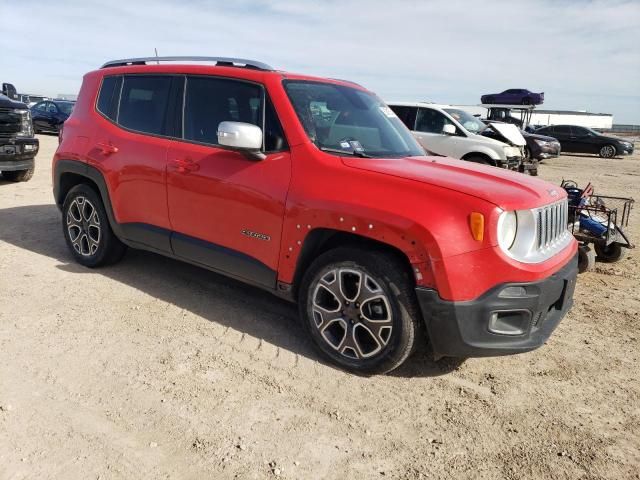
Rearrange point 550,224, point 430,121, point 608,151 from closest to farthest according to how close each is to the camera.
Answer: point 550,224
point 430,121
point 608,151

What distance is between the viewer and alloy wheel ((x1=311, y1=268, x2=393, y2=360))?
3186mm

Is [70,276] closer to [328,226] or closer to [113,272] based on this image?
[113,272]

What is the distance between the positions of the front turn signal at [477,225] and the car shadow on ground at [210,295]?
1.05m

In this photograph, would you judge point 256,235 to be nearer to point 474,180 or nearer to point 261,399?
point 261,399

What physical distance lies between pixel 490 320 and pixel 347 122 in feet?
5.76

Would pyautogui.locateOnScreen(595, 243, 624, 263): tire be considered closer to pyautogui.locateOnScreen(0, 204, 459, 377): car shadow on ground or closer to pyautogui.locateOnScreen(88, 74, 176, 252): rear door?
pyautogui.locateOnScreen(0, 204, 459, 377): car shadow on ground

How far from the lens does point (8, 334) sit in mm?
3658

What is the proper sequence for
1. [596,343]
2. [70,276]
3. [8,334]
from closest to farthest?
[8,334], [596,343], [70,276]

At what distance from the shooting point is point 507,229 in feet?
9.78

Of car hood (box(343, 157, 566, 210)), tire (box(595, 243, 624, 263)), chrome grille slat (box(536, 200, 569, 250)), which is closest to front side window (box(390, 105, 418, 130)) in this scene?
tire (box(595, 243, 624, 263))

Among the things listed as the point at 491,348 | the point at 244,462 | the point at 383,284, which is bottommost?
the point at 244,462

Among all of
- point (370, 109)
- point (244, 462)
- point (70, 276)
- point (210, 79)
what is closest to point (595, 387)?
point (244, 462)

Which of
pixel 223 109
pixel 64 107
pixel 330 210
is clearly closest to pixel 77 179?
pixel 223 109

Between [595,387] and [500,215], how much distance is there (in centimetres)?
136
